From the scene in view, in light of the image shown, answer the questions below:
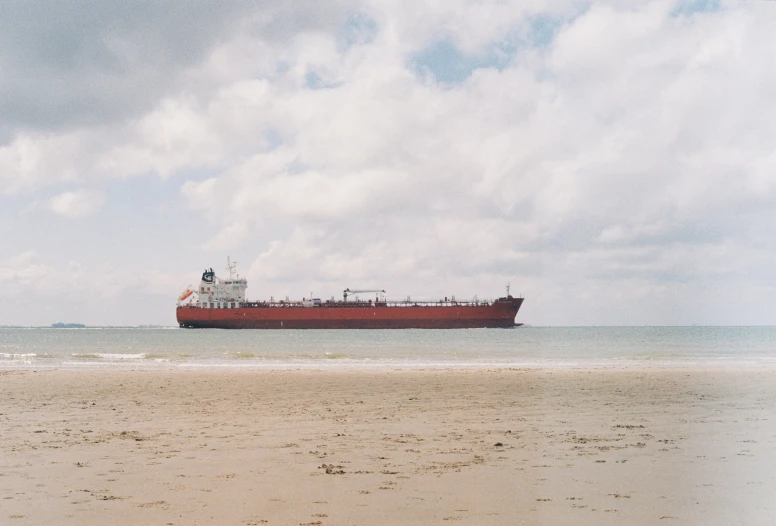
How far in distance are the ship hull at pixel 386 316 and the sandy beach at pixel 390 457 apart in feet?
209

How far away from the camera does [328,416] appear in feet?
34.7

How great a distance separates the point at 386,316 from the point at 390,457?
231 ft

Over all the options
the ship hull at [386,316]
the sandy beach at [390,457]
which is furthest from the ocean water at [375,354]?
the ship hull at [386,316]

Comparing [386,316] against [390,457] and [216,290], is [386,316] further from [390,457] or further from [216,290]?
[390,457]

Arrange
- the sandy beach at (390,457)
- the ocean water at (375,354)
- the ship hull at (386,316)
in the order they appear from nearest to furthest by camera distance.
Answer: the sandy beach at (390,457)
the ocean water at (375,354)
the ship hull at (386,316)

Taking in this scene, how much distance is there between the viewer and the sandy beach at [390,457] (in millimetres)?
5246

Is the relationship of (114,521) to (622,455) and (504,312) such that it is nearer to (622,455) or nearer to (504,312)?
(622,455)

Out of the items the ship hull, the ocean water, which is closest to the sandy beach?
the ocean water

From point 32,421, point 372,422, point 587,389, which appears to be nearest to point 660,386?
point 587,389

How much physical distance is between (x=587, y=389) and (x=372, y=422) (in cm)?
691

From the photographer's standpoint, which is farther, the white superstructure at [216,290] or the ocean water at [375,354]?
the white superstructure at [216,290]

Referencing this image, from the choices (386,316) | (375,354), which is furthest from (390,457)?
(386,316)

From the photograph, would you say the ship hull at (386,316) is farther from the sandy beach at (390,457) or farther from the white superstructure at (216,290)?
the sandy beach at (390,457)

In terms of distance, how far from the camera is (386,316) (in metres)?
77.6
